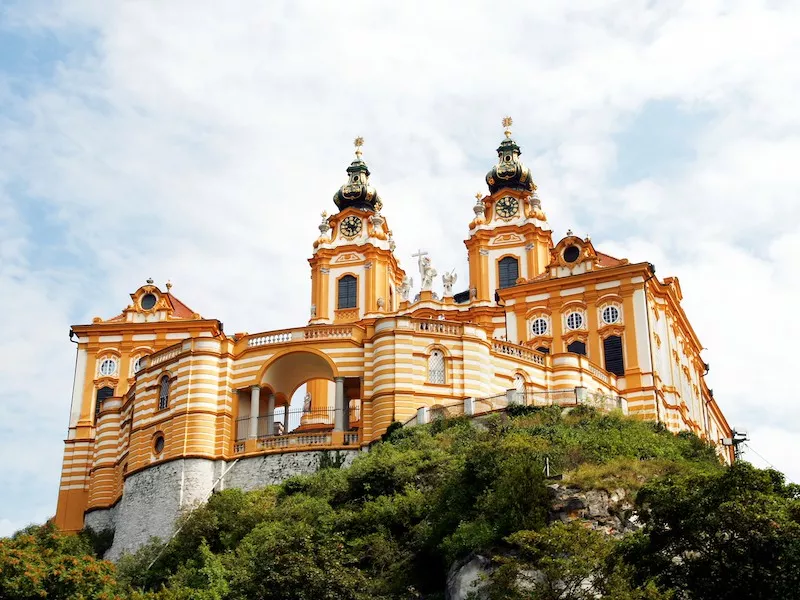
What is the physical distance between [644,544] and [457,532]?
271 inches

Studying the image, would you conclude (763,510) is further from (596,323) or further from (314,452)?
(596,323)

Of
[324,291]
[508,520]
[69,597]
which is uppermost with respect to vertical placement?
[324,291]

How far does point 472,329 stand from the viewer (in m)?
50.6

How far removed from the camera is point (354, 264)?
76250 millimetres

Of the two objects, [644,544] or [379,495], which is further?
[379,495]

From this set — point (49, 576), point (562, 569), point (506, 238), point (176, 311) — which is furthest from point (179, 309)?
point (562, 569)

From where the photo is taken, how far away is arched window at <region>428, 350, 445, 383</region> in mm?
49453

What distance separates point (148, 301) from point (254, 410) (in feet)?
62.2

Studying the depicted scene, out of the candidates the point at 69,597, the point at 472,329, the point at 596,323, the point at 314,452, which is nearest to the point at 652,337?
the point at 596,323

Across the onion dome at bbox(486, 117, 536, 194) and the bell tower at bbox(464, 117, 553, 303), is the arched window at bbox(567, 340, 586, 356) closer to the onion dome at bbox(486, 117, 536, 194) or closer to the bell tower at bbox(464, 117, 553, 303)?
the bell tower at bbox(464, 117, 553, 303)

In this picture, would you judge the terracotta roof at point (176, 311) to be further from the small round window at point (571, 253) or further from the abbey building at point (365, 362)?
the small round window at point (571, 253)

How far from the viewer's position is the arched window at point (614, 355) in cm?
5828

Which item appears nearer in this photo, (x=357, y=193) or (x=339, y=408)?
(x=339, y=408)

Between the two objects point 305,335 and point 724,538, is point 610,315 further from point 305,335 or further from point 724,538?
point 724,538
